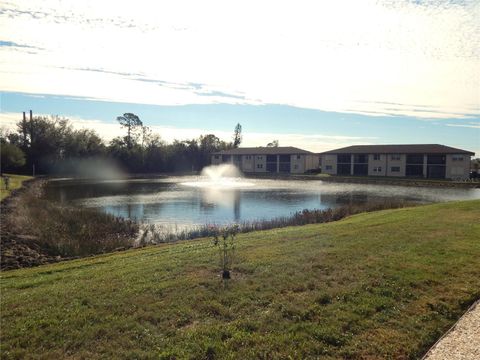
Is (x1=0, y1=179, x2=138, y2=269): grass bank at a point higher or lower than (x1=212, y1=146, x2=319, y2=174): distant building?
lower

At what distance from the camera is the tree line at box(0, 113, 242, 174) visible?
72438mm

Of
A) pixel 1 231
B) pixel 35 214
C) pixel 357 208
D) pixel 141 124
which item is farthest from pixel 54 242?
pixel 141 124

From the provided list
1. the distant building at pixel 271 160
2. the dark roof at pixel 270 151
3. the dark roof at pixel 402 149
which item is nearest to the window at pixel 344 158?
the dark roof at pixel 402 149

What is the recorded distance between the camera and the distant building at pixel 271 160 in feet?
292

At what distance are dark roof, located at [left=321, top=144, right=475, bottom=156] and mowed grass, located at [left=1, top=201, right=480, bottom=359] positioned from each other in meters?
64.4

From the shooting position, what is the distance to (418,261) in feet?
28.6

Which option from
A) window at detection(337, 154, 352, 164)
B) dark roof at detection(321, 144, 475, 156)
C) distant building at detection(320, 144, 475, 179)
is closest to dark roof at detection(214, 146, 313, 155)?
distant building at detection(320, 144, 475, 179)

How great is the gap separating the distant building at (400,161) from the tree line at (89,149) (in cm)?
3849

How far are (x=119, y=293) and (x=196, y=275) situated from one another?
1660 mm

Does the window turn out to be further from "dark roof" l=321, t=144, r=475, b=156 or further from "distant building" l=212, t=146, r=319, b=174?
"distant building" l=212, t=146, r=319, b=174

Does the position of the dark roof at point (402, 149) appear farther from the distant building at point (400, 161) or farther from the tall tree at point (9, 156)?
the tall tree at point (9, 156)

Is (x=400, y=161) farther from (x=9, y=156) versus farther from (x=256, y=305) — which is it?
(x=256, y=305)

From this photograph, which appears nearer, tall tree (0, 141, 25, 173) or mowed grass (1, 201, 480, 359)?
mowed grass (1, 201, 480, 359)

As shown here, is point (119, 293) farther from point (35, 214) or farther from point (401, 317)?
point (35, 214)
